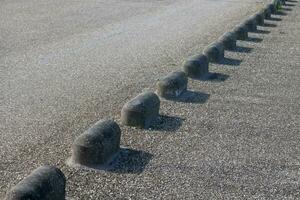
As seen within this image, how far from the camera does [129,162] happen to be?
5641mm

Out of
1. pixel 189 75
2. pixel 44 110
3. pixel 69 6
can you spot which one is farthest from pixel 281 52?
pixel 69 6

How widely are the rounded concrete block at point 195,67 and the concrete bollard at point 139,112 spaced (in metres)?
2.44

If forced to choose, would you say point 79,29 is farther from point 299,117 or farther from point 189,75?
point 299,117

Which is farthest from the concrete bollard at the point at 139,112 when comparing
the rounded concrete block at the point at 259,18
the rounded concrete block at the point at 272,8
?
the rounded concrete block at the point at 272,8

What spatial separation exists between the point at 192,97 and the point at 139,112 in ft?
5.59

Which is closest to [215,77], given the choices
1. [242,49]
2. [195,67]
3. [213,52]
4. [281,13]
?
[195,67]

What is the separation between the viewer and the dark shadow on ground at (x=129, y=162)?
544cm

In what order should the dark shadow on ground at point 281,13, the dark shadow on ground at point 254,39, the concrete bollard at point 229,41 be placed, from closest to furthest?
1. the concrete bollard at point 229,41
2. the dark shadow on ground at point 254,39
3. the dark shadow on ground at point 281,13

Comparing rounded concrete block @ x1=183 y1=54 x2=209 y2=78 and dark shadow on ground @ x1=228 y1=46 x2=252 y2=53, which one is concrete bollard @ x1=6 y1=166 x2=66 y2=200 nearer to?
rounded concrete block @ x1=183 y1=54 x2=209 y2=78

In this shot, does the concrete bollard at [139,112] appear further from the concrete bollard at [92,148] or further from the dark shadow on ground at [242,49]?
the dark shadow on ground at [242,49]

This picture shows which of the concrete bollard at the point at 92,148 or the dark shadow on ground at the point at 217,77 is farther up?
the concrete bollard at the point at 92,148

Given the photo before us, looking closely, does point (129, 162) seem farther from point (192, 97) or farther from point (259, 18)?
point (259, 18)

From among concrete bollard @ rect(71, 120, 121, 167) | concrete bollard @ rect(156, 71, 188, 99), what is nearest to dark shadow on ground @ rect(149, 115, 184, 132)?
concrete bollard @ rect(156, 71, 188, 99)

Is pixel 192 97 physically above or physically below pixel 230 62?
above
